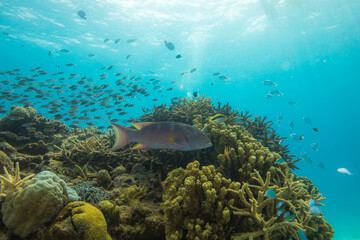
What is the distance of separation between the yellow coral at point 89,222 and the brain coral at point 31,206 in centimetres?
31

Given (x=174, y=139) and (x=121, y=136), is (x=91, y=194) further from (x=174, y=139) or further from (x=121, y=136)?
(x=174, y=139)

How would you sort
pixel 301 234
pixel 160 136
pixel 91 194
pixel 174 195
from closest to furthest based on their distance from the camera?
pixel 160 136, pixel 301 234, pixel 174 195, pixel 91 194

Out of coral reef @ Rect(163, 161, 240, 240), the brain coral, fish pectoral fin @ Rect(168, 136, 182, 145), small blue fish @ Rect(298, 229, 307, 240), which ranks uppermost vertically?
fish pectoral fin @ Rect(168, 136, 182, 145)

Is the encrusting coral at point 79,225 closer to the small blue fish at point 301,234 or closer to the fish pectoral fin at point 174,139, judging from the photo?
the fish pectoral fin at point 174,139

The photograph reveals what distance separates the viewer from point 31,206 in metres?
2.10

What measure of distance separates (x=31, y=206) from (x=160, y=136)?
68.2 inches

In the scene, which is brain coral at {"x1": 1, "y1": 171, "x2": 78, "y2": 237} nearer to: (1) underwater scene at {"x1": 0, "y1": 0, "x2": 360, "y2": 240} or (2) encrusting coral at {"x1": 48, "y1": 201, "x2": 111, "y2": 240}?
(1) underwater scene at {"x1": 0, "y1": 0, "x2": 360, "y2": 240}

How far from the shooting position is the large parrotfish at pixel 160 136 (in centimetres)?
241

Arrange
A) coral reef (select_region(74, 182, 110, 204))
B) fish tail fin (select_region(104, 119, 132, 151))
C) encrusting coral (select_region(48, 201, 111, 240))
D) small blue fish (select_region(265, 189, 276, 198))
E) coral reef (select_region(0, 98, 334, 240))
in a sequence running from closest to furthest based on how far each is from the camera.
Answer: encrusting coral (select_region(48, 201, 111, 240))
coral reef (select_region(0, 98, 334, 240))
fish tail fin (select_region(104, 119, 132, 151))
small blue fish (select_region(265, 189, 276, 198))
coral reef (select_region(74, 182, 110, 204))

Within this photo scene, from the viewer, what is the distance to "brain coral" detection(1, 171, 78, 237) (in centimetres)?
208

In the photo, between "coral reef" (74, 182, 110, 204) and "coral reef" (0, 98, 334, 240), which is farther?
"coral reef" (74, 182, 110, 204)

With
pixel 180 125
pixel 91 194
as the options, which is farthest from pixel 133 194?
pixel 180 125

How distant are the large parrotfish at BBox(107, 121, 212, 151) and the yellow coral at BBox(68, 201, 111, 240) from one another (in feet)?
2.64

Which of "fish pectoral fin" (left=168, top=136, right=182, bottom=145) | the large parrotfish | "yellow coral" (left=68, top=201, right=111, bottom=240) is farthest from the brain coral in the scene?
"fish pectoral fin" (left=168, top=136, right=182, bottom=145)
